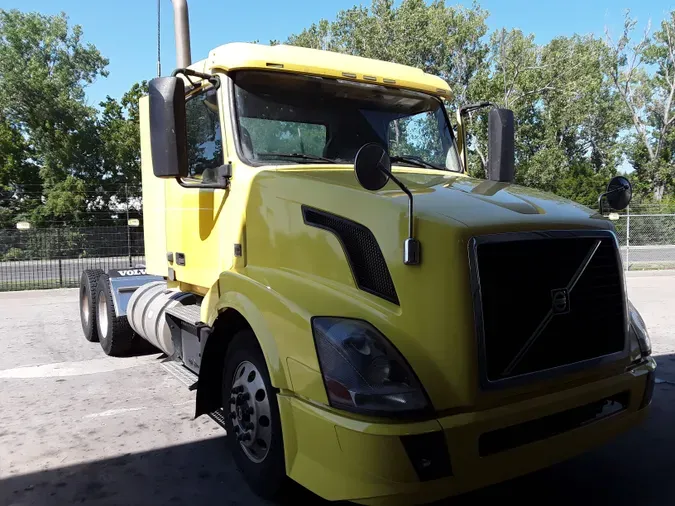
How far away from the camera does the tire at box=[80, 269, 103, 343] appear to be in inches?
303

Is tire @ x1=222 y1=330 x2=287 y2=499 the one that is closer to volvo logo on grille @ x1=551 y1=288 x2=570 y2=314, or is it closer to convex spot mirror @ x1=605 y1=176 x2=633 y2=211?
volvo logo on grille @ x1=551 y1=288 x2=570 y2=314

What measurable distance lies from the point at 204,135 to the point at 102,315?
4221 millimetres

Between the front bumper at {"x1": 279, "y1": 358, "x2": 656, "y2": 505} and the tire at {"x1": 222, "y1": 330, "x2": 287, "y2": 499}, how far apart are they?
235mm

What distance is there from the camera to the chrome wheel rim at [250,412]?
3.20 m

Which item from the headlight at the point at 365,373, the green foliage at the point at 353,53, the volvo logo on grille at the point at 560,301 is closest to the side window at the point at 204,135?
the headlight at the point at 365,373

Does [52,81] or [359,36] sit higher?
[359,36]

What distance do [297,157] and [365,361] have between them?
191cm

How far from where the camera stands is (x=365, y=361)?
2.55 m

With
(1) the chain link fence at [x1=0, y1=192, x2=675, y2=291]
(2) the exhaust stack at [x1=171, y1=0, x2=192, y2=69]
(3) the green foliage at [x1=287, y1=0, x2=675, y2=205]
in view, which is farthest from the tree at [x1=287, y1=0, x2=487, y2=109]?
(2) the exhaust stack at [x1=171, y1=0, x2=192, y2=69]

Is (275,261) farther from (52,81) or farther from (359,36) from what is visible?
(52,81)

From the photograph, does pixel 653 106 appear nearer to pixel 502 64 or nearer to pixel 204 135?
pixel 502 64

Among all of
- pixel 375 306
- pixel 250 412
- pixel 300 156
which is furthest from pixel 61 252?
pixel 375 306

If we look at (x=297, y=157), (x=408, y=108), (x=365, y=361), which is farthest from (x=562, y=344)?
(x=408, y=108)

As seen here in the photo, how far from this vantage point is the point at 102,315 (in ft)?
24.8
